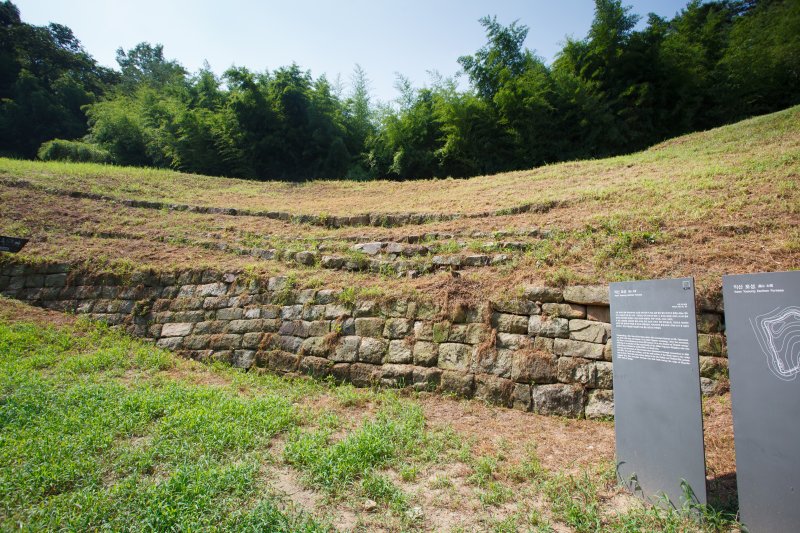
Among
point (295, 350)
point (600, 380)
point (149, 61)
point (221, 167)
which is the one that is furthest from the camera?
point (149, 61)

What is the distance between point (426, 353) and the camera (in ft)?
16.3

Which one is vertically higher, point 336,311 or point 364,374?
point 336,311

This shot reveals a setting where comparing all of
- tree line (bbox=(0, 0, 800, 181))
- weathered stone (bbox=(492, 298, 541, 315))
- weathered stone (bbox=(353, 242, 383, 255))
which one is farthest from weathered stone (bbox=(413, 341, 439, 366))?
tree line (bbox=(0, 0, 800, 181))

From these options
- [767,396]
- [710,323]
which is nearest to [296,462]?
[767,396]

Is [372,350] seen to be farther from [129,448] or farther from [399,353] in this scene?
[129,448]

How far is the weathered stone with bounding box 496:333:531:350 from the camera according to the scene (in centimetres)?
461

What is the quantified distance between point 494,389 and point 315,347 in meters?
2.50

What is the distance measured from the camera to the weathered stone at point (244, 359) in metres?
5.77

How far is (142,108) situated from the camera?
21422 mm

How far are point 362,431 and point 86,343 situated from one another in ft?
17.3

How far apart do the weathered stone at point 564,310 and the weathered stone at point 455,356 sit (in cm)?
104

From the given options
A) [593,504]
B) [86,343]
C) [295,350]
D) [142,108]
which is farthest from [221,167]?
[593,504]

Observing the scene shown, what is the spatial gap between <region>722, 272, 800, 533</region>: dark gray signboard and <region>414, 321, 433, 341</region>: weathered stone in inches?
124

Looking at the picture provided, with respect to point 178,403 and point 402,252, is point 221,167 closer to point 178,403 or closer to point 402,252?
point 402,252
